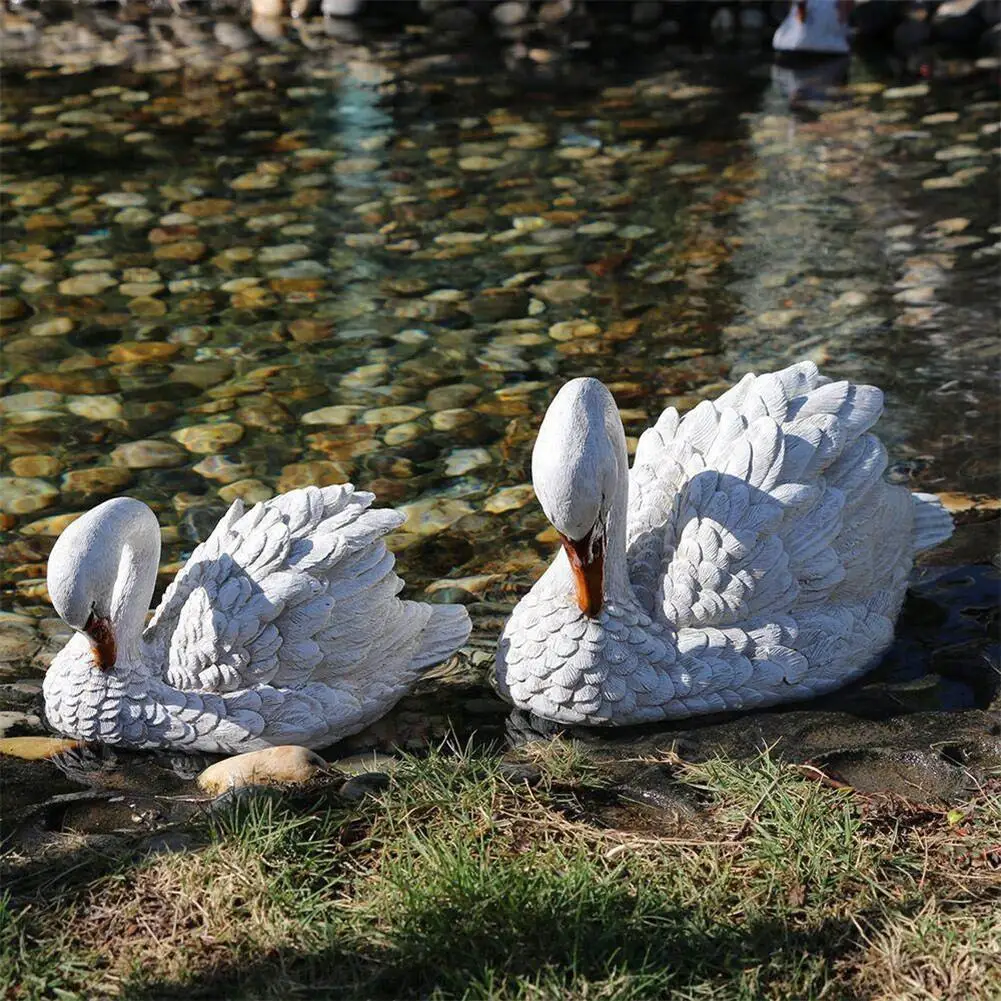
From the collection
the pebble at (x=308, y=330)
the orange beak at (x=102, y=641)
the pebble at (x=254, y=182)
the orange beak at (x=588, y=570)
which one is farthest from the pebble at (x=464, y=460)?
the pebble at (x=254, y=182)

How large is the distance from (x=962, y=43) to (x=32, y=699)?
30.8 feet

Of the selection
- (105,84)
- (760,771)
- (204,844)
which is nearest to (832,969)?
(760,771)

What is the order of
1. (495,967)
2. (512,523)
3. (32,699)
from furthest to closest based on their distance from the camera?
(512,523), (32,699), (495,967)

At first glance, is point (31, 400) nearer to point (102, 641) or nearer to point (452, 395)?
point (452, 395)

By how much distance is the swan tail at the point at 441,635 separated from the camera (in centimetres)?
477

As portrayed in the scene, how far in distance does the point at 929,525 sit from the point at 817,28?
709 centimetres

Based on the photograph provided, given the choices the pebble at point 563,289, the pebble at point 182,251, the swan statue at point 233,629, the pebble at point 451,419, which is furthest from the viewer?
the pebble at point 182,251

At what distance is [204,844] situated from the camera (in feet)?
12.9

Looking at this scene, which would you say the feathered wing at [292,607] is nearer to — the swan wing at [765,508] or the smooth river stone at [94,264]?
the swan wing at [765,508]

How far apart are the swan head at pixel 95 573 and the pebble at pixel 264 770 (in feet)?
1.60

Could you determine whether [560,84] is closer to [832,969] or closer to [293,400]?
[293,400]

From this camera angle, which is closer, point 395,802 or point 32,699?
point 395,802

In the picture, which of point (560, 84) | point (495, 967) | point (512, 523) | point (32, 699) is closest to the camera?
point (495, 967)

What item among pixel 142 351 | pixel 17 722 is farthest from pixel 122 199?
pixel 17 722
